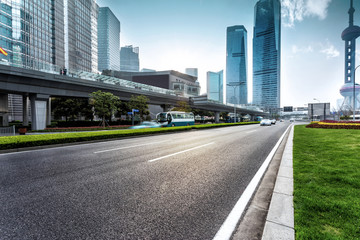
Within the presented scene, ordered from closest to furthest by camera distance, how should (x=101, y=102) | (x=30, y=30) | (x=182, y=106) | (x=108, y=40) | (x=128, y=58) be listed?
(x=101, y=102) → (x=182, y=106) → (x=30, y=30) → (x=108, y=40) → (x=128, y=58)

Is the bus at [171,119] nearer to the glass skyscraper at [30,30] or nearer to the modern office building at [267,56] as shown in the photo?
the glass skyscraper at [30,30]

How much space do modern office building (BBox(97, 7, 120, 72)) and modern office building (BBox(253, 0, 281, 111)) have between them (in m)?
132

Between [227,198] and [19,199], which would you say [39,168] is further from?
[227,198]

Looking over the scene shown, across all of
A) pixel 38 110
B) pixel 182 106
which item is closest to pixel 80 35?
pixel 182 106

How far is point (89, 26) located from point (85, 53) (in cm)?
1401

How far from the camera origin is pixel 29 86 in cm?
2089

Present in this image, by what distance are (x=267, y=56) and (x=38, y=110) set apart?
181 meters

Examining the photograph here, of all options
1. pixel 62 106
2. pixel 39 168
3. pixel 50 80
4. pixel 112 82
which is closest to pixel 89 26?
pixel 62 106

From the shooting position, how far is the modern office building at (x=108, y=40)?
406 feet

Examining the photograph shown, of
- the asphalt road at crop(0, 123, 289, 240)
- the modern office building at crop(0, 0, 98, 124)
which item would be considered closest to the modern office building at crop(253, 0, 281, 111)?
the modern office building at crop(0, 0, 98, 124)

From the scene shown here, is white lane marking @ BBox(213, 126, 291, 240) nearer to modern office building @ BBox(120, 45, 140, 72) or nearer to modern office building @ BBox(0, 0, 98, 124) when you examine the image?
modern office building @ BBox(0, 0, 98, 124)

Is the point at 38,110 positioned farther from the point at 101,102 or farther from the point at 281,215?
the point at 281,215

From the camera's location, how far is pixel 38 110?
22.2 meters

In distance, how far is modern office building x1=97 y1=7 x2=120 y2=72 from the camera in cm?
12381
